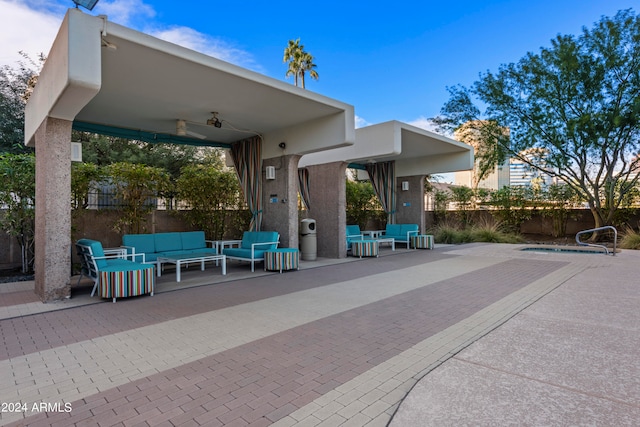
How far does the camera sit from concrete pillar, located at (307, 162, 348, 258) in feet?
32.2

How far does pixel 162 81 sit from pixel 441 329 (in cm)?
511

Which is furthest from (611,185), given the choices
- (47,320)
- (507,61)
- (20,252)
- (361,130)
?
(20,252)

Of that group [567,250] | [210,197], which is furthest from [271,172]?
[567,250]

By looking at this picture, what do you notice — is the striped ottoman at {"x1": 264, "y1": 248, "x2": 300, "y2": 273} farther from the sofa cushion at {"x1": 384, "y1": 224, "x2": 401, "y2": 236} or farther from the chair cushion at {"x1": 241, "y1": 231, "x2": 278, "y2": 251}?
the sofa cushion at {"x1": 384, "y1": 224, "x2": 401, "y2": 236}

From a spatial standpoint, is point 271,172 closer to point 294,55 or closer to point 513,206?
point 513,206

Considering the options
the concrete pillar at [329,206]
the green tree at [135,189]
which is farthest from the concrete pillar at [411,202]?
the green tree at [135,189]

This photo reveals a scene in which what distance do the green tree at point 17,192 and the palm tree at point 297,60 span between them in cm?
1893

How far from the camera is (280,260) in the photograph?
7430mm

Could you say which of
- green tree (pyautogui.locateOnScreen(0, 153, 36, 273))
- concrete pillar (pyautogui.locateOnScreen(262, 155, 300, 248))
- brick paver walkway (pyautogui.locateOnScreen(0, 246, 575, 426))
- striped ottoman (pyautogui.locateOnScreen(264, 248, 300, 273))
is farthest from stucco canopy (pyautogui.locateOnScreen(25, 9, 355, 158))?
brick paver walkway (pyautogui.locateOnScreen(0, 246, 575, 426))

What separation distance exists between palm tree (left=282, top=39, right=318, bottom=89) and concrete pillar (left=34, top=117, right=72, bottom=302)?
20074mm

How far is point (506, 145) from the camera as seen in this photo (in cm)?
1419

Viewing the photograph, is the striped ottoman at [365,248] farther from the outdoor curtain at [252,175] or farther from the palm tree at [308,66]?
the palm tree at [308,66]

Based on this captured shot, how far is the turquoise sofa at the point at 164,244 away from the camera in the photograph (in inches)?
272

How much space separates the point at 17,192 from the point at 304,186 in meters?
6.57
